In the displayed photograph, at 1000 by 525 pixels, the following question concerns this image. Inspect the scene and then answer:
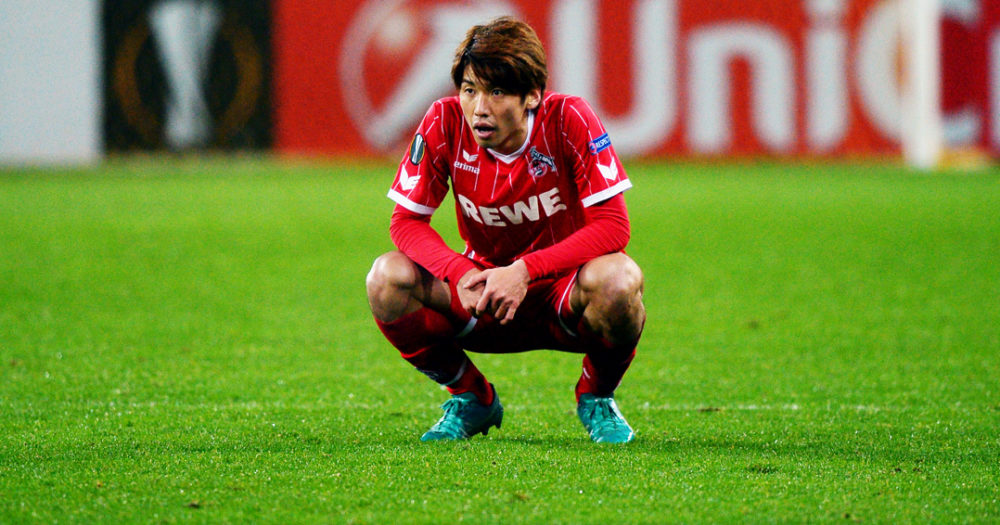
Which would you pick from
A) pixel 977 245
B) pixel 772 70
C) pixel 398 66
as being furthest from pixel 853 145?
pixel 977 245

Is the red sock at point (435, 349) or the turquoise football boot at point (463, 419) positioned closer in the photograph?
the red sock at point (435, 349)

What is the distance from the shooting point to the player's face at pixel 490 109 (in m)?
3.66

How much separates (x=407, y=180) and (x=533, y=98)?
47 centimetres

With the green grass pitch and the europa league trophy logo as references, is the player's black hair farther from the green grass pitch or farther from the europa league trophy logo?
the europa league trophy logo

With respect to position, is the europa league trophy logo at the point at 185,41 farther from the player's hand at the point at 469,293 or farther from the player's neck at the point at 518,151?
the player's hand at the point at 469,293

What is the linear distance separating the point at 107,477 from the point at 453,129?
142 cm

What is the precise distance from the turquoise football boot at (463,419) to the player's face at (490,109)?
0.82 metres

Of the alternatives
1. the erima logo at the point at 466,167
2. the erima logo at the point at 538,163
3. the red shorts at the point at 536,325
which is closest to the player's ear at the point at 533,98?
the erima logo at the point at 538,163

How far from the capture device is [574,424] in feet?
13.7

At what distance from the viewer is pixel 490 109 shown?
3.66 metres

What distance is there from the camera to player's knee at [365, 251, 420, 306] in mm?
3721

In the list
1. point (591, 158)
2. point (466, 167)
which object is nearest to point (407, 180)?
point (466, 167)

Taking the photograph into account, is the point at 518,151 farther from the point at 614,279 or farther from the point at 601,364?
the point at 601,364

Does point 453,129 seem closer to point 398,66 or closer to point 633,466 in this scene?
point 633,466
